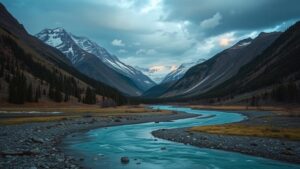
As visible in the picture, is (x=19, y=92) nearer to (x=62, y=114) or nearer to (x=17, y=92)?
(x=17, y=92)

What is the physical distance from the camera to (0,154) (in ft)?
110

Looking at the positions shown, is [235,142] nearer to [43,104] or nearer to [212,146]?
[212,146]

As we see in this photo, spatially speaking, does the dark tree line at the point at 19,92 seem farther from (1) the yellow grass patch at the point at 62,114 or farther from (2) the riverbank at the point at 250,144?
(2) the riverbank at the point at 250,144

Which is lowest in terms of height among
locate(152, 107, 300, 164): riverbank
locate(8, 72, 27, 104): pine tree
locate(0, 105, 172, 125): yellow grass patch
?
locate(152, 107, 300, 164): riverbank

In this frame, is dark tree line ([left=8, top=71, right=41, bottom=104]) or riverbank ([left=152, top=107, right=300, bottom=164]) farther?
dark tree line ([left=8, top=71, right=41, bottom=104])

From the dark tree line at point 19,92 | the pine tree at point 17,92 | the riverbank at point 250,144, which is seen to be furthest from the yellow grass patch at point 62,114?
the riverbank at point 250,144

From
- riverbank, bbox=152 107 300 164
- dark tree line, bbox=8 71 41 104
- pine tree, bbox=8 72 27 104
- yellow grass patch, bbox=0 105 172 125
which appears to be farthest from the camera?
dark tree line, bbox=8 71 41 104

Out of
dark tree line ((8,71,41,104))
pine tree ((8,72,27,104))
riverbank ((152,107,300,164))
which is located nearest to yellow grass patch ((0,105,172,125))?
pine tree ((8,72,27,104))

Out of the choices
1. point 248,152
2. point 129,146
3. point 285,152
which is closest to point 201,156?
point 248,152

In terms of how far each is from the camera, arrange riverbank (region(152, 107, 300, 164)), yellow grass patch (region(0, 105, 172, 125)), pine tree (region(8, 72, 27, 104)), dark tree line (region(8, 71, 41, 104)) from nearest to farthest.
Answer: riverbank (region(152, 107, 300, 164)) → yellow grass patch (region(0, 105, 172, 125)) → pine tree (region(8, 72, 27, 104)) → dark tree line (region(8, 71, 41, 104))

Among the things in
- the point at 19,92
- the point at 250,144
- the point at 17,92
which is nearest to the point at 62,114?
the point at 17,92

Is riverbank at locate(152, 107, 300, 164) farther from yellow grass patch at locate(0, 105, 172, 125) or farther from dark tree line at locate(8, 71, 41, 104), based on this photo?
dark tree line at locate(8, 71, 41, 104)

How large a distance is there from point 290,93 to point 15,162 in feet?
589

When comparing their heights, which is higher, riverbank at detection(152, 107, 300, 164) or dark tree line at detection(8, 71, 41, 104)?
dark tree line at detection(8, 71, 41, 104)
